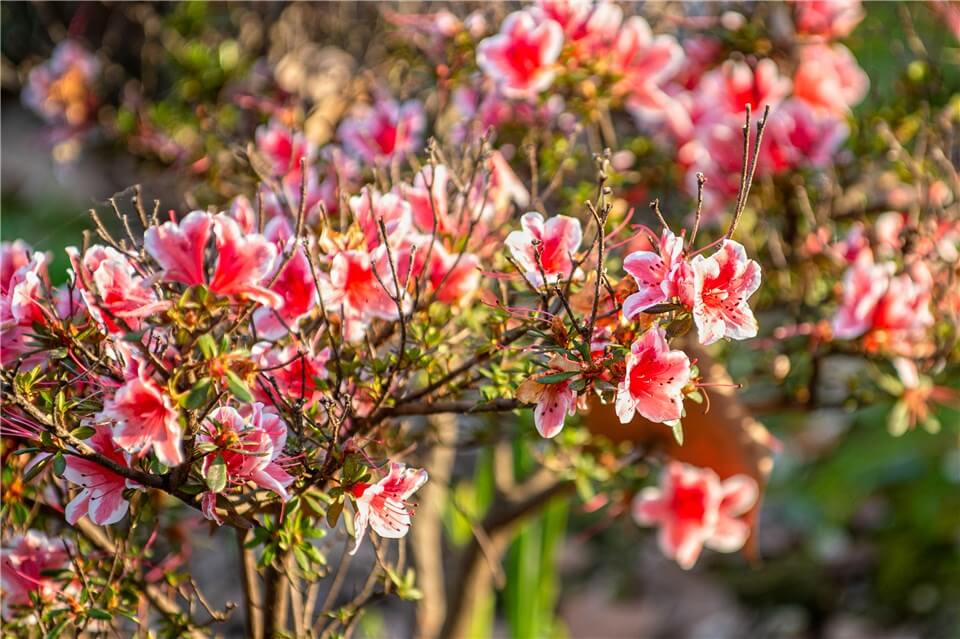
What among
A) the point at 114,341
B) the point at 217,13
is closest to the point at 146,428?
the point at 114,341

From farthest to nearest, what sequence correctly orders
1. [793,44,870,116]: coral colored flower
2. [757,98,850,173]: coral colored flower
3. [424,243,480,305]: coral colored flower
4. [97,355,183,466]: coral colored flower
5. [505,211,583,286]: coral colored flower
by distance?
[793,44,870,116]: coral colored flower
[757,98,850,173]: coral colored flower
[424,243,480,305]: coral colored flower
[505,211,583,286]: coral colored flower
[97,355,183,466]: coral colored flower

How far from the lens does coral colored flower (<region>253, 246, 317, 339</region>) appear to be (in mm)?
746

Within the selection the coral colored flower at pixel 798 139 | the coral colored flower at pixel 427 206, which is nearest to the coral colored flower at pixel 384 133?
the coral colored flower at pixel 427 206

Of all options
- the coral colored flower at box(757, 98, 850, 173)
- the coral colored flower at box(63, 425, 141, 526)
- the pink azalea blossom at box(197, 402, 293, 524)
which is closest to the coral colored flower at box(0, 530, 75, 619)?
the coral colored flower at box(63, 425, 141, 526)

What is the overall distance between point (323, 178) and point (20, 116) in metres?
2.48

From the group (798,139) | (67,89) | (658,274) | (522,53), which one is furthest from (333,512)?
(67,89)

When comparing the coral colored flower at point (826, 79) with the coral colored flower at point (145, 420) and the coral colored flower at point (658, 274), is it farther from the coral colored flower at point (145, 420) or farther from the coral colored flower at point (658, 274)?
the coral colored flower at point (145, 420)

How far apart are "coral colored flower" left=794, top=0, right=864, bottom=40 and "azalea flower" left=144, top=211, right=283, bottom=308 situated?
1.02 m

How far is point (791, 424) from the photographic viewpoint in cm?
289

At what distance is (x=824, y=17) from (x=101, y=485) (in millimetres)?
1152

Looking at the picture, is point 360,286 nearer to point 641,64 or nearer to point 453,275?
point 453,275

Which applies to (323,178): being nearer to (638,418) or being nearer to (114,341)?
(638,418)

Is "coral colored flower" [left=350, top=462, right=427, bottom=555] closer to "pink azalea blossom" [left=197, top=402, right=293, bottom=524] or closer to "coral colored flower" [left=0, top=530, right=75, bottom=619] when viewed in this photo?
"pink azalea blossom" [left=197, top=402, right=293, bottom=524]

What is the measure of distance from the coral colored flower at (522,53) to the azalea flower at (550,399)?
480mm
